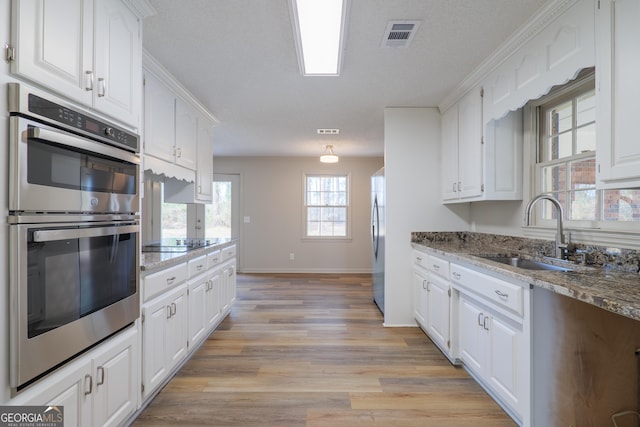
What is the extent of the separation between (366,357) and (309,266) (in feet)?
12.5

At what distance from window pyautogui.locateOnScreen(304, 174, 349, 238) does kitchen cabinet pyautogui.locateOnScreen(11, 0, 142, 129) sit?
4754 mm

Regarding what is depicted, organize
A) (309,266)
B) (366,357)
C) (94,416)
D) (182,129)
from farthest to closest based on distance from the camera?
(309,266) → (182,129) → (366,357) → (94,416)

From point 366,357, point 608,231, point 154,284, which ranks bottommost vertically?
point 366,357

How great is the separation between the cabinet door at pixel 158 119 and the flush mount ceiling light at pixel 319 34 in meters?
1.13

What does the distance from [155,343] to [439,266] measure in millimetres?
2144

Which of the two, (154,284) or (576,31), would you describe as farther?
(154,284)

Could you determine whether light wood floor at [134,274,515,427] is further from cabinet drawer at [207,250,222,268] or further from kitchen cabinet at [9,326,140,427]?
cabinet drawer at [207,250,222,268]

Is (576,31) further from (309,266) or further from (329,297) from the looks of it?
(309,266)

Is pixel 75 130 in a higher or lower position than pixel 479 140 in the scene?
lower

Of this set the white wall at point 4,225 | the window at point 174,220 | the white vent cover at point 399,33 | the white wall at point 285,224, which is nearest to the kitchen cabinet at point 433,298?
the white vent cover at point 399,33

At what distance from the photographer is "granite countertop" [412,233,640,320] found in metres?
1.16

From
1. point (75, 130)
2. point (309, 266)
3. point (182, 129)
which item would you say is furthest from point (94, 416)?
point (309, 266)

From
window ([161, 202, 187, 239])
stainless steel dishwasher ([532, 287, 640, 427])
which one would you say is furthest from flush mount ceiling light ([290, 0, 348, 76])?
window ([161, 202, 187, 239])

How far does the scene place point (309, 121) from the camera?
156 inches
